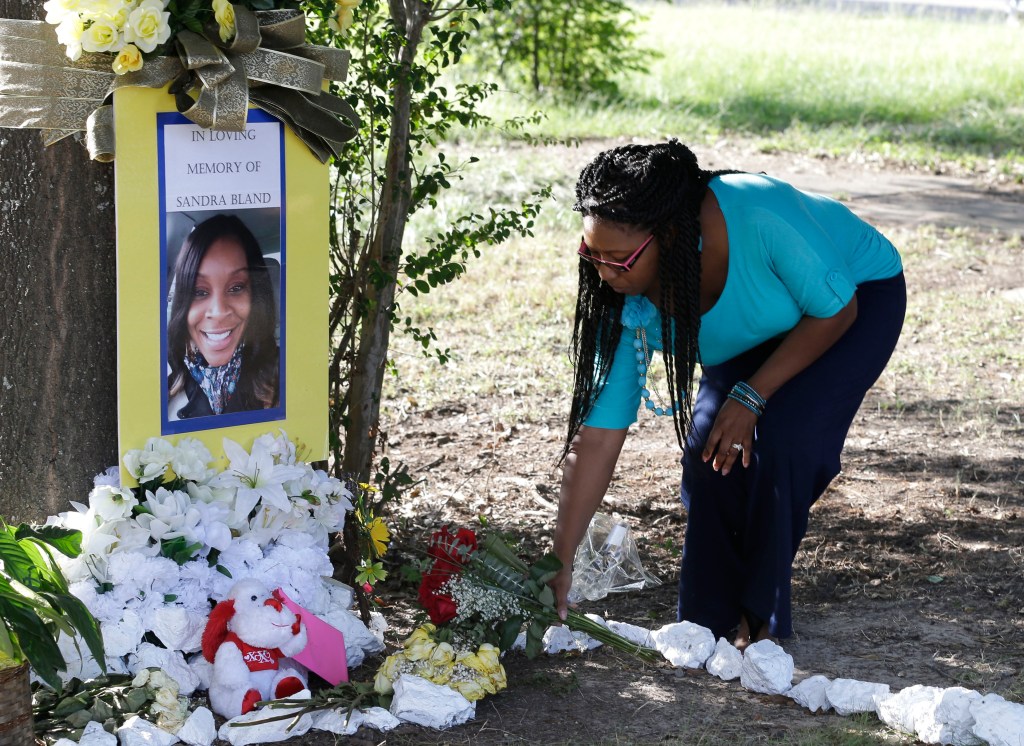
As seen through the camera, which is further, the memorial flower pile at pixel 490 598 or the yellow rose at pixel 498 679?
the memorial flower pile at pixel 490 598

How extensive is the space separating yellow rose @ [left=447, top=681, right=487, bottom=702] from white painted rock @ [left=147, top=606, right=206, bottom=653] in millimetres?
590

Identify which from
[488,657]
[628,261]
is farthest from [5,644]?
[628,261]

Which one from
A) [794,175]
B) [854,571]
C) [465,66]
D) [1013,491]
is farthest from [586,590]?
[465,66]

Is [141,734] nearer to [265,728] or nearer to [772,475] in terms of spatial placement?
[265,728]

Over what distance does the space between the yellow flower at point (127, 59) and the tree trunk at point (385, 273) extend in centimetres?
102

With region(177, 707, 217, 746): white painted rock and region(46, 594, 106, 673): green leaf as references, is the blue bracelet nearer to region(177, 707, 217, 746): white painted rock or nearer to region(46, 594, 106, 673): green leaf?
region(177, 707, 217, 746): white painted rock

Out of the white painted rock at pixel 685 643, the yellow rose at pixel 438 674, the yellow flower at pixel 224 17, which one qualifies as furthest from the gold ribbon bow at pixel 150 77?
the white painted rock at pixel 685 643

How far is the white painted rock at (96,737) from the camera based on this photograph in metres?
2.50

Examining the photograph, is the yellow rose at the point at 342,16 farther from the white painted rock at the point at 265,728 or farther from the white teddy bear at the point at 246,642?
the white painted rock at the point at 265,728

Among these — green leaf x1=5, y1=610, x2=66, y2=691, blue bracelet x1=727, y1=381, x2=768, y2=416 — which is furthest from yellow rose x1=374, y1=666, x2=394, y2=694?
blue bracelet x1=727, y1=381, x2=768, y2=416

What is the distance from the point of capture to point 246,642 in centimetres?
271

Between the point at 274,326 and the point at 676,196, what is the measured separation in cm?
103

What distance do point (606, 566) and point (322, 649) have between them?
1256 mm

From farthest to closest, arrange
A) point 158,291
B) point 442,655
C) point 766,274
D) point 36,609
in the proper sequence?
point 766,274 < point 442,655 < point 158,291 < point 36,609
